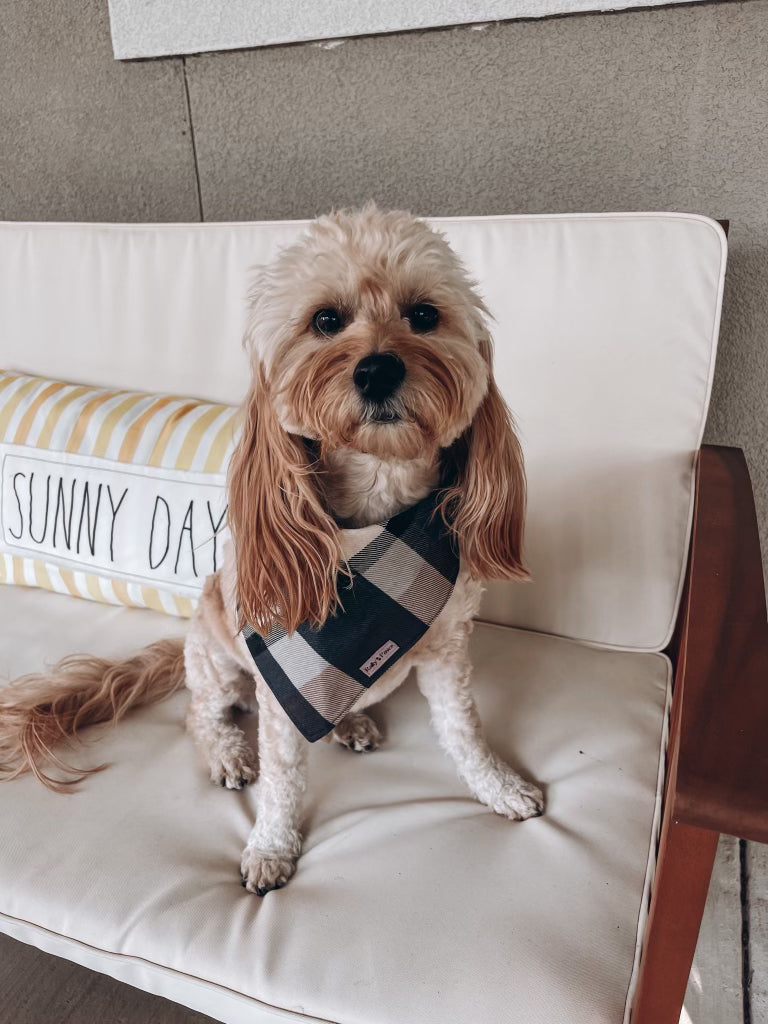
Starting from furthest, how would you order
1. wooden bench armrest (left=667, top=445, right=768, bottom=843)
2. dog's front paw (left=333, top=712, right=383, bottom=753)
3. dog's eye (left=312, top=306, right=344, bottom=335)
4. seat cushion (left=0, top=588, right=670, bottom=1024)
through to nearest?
dog's front paw (left=333, top=712, right=383, bottom=753)
dog's eye (left=312, top=306, right=344, bottom=335)
seat cushion (left=0, top=588, right=670, bottom=1024)
wooden bench armrest (left=667, top=445, right=768, bottom=843)

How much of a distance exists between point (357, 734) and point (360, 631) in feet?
0.85

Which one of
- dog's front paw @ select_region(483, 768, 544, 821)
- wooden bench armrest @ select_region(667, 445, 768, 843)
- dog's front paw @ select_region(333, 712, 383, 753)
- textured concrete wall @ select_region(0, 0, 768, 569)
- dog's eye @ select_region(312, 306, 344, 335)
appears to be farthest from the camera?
textured concrete wall @ select_region(0, 0, 768, 569)

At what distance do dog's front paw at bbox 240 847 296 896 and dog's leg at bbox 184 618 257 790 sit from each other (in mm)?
161

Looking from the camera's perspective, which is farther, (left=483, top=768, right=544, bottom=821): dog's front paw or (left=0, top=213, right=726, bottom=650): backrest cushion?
(left=0, top=213, right=726, bottom=650): backrest cushion

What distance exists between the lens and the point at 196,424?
1450 millimetres

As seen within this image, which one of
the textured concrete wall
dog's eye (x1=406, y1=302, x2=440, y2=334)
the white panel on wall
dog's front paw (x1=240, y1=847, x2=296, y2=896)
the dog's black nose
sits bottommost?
dog's front paw (x1=240, y1=847, x2=296, y2=896)

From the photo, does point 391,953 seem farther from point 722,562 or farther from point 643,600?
point 643,600

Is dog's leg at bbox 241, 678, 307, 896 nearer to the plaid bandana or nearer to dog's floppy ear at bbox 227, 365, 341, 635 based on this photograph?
the plaid bandana

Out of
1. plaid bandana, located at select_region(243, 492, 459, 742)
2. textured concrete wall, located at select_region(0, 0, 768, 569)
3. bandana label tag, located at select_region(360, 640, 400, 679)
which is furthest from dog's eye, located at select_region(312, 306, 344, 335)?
textured concrete wall, located at select_region(0, 0, 768, 569)

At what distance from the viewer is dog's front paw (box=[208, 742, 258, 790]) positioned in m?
1.15

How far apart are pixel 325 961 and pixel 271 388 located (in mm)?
659

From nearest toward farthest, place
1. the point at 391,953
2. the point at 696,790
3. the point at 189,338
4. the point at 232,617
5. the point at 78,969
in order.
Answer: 1. the point at 696,790
2. the point at 391,953
3. the point at 232,617
4. the point at 78,969
5. the point at 189,338

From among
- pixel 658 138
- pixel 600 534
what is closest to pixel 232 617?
pixel 600 534

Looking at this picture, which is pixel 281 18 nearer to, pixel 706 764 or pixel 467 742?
pixel 467 742
